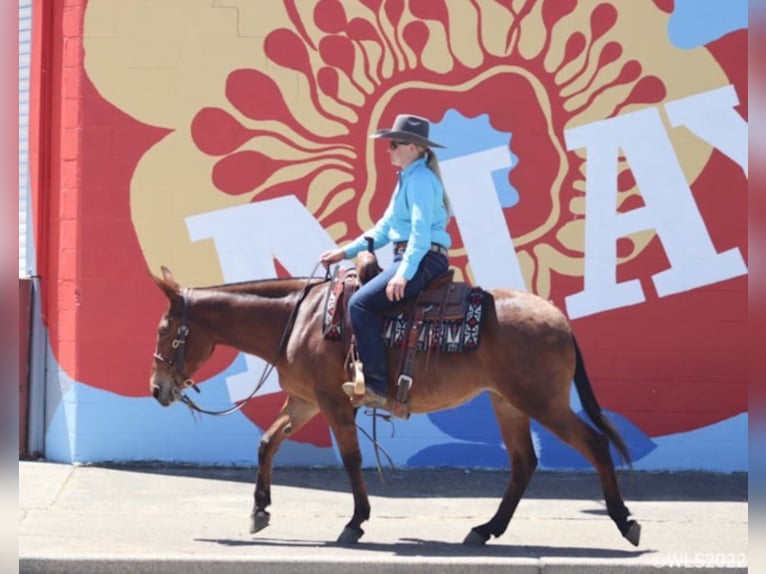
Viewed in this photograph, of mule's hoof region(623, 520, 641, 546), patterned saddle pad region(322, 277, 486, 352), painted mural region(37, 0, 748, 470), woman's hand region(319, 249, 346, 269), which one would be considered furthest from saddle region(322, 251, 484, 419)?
painted mural region(37, 0, 748, 470)

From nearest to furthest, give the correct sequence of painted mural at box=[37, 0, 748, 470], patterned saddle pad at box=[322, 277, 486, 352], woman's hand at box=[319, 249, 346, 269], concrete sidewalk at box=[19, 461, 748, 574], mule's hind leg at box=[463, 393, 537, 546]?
concrete sidewalk at box=[19, 461, 748, 574] → patterned saddle pad at box=[322, 277, 486, 352] → mule's hind leg at box=[463, 393, 537, 546] → woman's hand at box=[319, 249, 346, 269] → painted mural at box=[37, 0, 748, 470]

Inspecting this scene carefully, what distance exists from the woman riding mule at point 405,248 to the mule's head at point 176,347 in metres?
1.05

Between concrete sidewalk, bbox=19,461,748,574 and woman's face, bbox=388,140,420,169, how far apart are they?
245 cm

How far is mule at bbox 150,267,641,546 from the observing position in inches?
293

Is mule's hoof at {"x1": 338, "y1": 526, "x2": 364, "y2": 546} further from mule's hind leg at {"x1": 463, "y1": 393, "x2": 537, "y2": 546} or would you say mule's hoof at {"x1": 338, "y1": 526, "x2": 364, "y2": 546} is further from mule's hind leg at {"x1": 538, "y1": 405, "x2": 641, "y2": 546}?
mule's hind leg at {"x1": 538, "y1": 405, "x2": 641, "y2": 546}

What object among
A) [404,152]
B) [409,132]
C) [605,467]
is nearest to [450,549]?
[605,467]

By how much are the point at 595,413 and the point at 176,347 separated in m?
2.72

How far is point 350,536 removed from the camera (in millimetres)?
7531

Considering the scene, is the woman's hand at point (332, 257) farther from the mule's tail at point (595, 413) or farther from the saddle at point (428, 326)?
the mule's tail at point (595, 413)

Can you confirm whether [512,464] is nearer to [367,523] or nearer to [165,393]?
[367,523]

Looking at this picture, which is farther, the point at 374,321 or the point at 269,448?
the point at 269,448

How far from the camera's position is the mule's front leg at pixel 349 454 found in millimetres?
7551

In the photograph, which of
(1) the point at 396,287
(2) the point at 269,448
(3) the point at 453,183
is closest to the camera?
(1) the point at 396,287

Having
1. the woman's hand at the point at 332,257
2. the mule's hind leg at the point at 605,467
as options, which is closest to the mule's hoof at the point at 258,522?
the woman's hand at the point at 332,257
